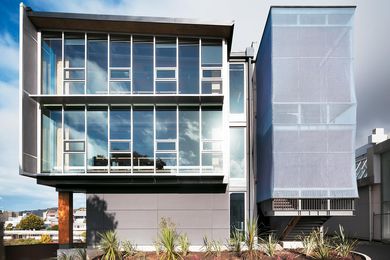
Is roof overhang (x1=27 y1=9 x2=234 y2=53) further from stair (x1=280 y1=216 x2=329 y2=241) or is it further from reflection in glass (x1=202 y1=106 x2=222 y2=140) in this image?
stair (x1=280 y1=216 x2=329 y2=241)

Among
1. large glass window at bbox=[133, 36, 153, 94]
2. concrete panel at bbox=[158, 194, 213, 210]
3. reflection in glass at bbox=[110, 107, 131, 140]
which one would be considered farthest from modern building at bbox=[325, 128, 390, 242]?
reflection in glass at bbox=[110, 107, 131, 140]

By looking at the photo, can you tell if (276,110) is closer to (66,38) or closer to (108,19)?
(108,19)

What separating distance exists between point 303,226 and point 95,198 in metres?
8.63

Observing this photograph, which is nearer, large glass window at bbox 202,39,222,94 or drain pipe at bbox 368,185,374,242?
large glass window at bbox 202,39,222,94

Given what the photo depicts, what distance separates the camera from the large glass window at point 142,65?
1259cm

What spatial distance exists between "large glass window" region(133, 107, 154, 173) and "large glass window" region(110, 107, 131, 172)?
0.79 feet

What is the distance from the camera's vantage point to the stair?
12.7 metres

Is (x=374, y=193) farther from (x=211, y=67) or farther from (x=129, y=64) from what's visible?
(x=129, y=64)

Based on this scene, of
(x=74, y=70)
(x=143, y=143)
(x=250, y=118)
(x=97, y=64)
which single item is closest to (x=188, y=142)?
(x=143, y=143)

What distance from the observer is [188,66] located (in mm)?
12859

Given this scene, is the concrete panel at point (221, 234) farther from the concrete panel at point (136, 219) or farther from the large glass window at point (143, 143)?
the large glass window at point (143, 143)

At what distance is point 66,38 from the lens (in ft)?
42.3

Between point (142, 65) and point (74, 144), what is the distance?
3.96 meters

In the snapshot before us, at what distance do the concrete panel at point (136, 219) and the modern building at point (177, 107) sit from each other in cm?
14
